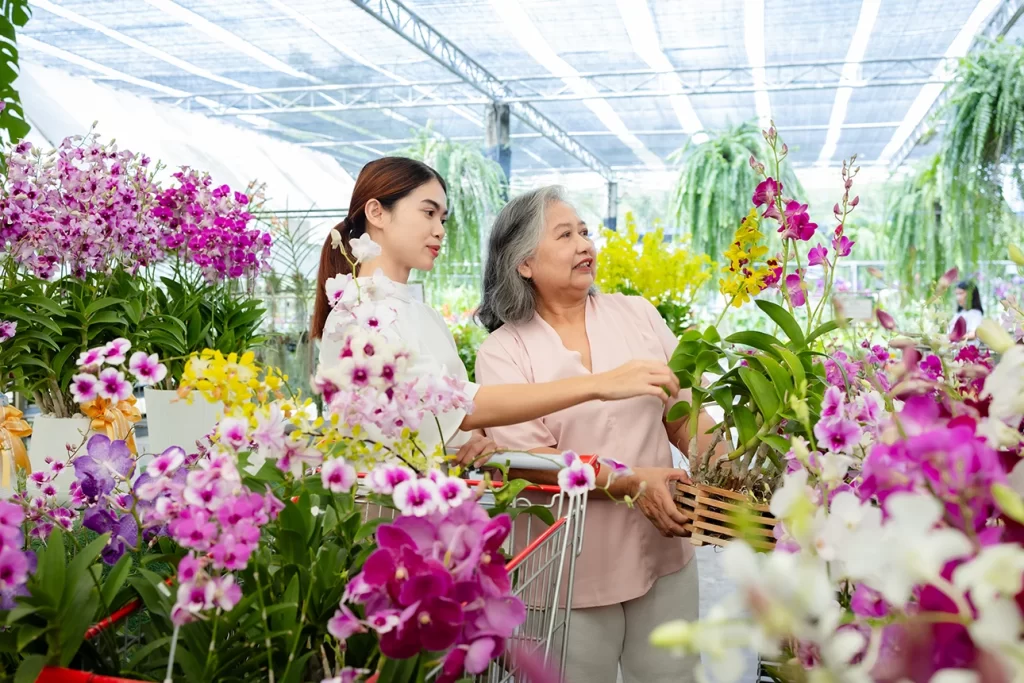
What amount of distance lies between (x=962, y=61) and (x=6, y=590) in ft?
17.0

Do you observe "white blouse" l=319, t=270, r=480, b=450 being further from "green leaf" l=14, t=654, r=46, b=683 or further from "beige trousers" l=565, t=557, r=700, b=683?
"beige trousers" l=565, t=557, r=700, b=683

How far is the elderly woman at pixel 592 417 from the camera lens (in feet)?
5.44

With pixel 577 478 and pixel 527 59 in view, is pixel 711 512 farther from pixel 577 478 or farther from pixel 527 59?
pixel 527 59

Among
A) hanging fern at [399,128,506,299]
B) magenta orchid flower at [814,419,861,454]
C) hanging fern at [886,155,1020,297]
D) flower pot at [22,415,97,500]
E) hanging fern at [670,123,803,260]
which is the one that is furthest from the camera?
hanging fern at [399,128,506,299]

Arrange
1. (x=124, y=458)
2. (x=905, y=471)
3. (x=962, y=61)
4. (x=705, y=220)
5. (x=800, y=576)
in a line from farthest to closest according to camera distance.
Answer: (x=705, y=220) → (x=962, y=61) → (x=124, y=458) → (x=905, y=471) → (x=800, y=576)

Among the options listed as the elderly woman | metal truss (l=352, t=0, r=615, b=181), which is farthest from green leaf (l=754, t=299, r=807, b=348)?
metal truss (l=352, t=0, r=615, b=181)

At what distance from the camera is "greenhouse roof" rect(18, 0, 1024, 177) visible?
6.82 metres

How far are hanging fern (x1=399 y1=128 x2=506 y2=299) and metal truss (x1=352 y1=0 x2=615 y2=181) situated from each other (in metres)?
0.69

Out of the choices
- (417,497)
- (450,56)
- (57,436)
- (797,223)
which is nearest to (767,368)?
(797,223)

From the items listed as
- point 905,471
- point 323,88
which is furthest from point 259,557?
point 323,88

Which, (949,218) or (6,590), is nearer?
(6,590)

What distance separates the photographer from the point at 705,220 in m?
7.12

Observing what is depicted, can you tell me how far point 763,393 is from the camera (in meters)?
1.29

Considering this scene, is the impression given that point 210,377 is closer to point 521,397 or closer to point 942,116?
point 521,397
